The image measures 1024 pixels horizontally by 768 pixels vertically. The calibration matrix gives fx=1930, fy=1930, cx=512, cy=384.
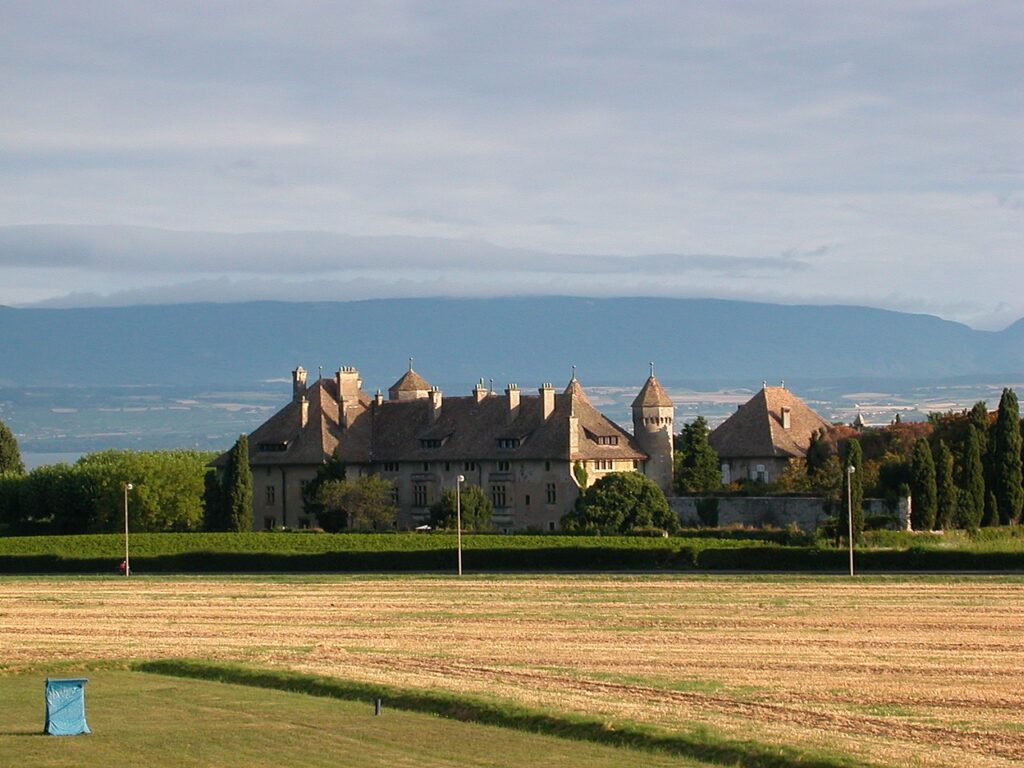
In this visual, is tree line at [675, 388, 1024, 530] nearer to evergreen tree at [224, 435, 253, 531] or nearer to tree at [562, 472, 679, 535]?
tree at [562, 472, 679, 535]

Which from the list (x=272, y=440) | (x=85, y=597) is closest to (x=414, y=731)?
(x=85, y=597)

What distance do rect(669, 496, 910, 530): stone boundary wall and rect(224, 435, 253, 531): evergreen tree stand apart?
21804 mm

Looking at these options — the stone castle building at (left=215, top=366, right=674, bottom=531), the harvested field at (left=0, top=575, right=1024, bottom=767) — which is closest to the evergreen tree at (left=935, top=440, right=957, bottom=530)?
the stone castle building at (left=215, top=366, right=674, bottom=531)

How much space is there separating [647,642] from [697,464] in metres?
62.1

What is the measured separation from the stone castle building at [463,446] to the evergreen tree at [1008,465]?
20.2 m

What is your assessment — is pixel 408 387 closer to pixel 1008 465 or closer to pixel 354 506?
pixel 354 506

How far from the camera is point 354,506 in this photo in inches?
4011

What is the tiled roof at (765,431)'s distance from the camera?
110 meters

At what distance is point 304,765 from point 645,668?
13.1 m

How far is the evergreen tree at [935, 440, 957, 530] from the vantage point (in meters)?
87.8

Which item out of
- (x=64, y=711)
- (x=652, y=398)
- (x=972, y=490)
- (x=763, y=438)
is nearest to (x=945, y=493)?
(x=972, y=490)

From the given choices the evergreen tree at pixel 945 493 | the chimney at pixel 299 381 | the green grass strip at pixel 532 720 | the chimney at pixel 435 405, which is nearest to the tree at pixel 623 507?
the evergreen tree at pixel 945 493

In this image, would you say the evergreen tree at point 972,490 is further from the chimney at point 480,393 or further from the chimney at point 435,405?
the chimney at point 435,405

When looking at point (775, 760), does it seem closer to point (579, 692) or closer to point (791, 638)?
point (579, 692)
